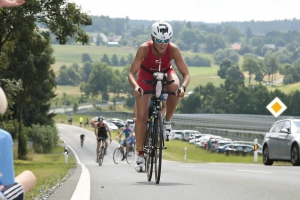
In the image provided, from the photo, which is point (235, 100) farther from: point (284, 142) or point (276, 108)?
point (284, 142)

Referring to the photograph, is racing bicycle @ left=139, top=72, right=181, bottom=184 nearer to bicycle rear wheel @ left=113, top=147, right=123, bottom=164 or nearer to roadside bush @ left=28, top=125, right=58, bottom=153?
bicycle rear wheel @ left=113, top=147, right=123, bottom=164

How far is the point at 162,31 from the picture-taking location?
10070mm

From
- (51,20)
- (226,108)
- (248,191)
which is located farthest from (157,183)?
(226,108)

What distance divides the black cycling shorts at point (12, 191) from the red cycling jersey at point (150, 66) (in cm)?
670

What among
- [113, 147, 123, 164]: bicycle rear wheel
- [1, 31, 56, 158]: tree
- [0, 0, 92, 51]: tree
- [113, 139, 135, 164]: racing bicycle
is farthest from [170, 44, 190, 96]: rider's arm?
[1, 31, 56, 158]: tree

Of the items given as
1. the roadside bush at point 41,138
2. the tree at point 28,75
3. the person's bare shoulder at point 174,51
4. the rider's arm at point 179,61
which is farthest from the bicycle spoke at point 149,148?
the roadside bush at point 41,138

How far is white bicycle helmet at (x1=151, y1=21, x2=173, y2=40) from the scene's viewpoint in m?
10.0

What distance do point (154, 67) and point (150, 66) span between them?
56 millimetres

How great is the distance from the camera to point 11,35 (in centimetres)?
3153

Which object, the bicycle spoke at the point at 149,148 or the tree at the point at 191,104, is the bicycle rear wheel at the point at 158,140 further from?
the tree at the point at 191,104

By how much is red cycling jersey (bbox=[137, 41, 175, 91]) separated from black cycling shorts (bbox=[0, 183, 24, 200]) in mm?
6699

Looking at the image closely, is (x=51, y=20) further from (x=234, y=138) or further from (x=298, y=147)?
(x=234, y=138)

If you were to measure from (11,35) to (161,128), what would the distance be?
72.9ft

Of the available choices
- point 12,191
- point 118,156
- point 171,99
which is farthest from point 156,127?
point 118,156
